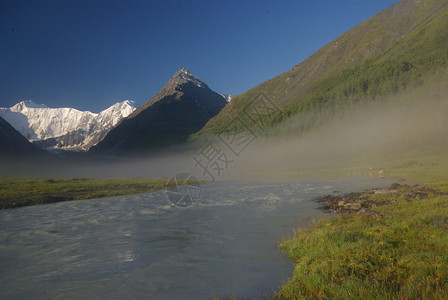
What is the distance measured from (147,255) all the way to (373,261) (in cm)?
1360

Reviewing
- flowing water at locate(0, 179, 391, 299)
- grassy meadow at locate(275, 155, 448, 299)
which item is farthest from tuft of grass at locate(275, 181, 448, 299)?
flowing water at locate(0, 179, 391, 299)

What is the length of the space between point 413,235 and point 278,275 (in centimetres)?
839

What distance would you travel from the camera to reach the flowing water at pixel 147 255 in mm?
13695

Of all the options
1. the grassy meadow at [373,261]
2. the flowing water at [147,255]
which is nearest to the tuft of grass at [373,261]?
the grassy meadow at [373,261]

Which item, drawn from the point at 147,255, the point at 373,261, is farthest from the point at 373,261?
the point at 147,255

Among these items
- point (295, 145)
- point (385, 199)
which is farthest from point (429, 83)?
point (385, 199)

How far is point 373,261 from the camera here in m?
13.1

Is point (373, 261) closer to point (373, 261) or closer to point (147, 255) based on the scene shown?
point (373, 261)

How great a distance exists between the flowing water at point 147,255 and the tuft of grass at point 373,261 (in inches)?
62.3

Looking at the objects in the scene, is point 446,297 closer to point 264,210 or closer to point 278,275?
point 278,275

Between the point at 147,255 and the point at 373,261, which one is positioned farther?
the point at 147,255

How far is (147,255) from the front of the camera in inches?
755

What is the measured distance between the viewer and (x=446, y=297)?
331 inches

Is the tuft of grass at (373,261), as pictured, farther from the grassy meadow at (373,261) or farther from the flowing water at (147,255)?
the flowing water at (147,255)
